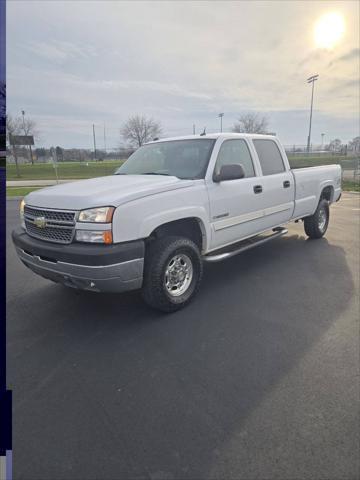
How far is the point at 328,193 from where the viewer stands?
725 cm

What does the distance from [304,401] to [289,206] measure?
12.9 ft

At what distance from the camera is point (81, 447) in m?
2.04

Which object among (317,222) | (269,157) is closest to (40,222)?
(269,157)

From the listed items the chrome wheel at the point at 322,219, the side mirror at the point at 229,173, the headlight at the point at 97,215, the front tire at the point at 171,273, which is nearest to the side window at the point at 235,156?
the side mirror at the point at 229,173

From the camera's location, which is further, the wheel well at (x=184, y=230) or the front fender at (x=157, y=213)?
the wheel well at (x=184, y=230)

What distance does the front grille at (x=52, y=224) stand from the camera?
3291 millimetres

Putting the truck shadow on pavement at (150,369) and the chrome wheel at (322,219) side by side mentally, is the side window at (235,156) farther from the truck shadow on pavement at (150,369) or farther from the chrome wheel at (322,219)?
the chrome wheel at (322,219)

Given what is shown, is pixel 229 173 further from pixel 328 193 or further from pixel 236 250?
pixel 328 193

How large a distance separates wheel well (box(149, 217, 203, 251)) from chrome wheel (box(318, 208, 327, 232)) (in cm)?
383

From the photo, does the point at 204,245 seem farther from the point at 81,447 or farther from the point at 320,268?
the point at 81,447

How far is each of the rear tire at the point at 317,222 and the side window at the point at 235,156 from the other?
2.48 metres

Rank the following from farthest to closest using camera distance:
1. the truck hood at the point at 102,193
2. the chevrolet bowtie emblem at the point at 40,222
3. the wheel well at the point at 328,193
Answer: the wheel well at the point at 328,193, the chevrolet bowtie emblem at the point at 40,222, the truck hood at the point at 102,193

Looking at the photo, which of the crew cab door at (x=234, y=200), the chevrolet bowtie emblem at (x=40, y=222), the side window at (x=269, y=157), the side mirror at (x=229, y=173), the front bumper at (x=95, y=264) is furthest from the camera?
the side window at (x=269, y=157)

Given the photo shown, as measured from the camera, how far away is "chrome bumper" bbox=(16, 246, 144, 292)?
3.15 meters
